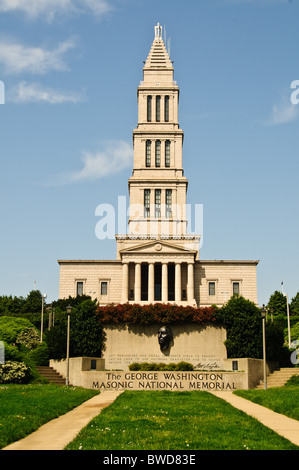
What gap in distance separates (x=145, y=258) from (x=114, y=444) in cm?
6846

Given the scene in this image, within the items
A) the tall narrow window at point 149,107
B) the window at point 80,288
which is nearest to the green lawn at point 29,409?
the window at point 80,288

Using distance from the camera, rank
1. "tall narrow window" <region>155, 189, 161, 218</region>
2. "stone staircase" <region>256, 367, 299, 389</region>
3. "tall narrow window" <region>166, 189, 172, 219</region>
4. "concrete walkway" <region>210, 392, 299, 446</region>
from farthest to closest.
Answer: "tall narrow window" <region>155, 189, 161, 218</region>, "tall narrow window" <region>166, 189, 172, 219</region>, "stone staircase" <region>256, 367, 299, 389</region>, "concrete walkway" <region>210, 392, 299, 446</region>

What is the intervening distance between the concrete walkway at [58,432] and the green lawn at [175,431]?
410 mm

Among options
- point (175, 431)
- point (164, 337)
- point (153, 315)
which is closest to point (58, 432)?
point (175, 431)

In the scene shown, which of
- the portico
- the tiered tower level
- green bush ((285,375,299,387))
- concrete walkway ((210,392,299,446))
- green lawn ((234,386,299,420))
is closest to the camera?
concrete walkway ((210,392,299,446))

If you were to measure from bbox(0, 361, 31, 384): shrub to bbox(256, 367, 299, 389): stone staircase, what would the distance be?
16.4 m

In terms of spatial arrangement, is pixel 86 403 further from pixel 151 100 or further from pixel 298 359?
pixel 151 100

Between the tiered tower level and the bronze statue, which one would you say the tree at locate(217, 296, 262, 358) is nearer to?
the bronze statue

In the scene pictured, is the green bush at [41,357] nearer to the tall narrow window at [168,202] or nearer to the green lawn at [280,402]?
the green lawn at [280,402]

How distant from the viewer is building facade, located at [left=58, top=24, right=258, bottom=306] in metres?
81.8

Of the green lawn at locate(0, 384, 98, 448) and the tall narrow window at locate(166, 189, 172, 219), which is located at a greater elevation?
the tall narrow window at locate(166, 189, 172, 219)

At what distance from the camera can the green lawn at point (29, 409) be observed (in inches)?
615

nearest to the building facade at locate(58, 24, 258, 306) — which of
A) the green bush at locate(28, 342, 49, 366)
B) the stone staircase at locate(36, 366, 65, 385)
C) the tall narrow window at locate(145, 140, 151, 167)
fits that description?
the tall narrow window at locate(145, 140, 151, 167)

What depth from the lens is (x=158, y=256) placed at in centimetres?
8194
